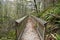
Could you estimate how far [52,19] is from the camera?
6262 millimetres

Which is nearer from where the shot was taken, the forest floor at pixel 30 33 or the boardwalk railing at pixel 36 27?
the forest floor at pixel 30 33

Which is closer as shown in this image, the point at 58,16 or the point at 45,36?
the point at 45,36

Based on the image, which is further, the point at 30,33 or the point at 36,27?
the point at 36,27

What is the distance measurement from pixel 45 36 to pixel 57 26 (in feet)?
2.23

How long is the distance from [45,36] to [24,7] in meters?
7.71

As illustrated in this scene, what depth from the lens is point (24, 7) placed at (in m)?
12.9

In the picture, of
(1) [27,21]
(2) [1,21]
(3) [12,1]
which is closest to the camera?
(1) [27,21]

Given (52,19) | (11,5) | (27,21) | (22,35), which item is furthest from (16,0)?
(22,35)

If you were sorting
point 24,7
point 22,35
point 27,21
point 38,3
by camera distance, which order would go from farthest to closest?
point 24,7
point 38,3
point 27,21
point 22,35

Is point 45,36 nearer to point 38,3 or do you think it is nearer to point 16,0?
point 38,3

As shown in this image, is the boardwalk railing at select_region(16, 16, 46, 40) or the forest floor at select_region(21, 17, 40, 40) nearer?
the forest floor at select_region(21, 17, 40, 40)

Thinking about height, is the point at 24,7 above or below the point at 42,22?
below

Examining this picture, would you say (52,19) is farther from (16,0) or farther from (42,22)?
(16,0)

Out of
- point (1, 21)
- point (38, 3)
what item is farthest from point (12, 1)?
point (1, 21)
